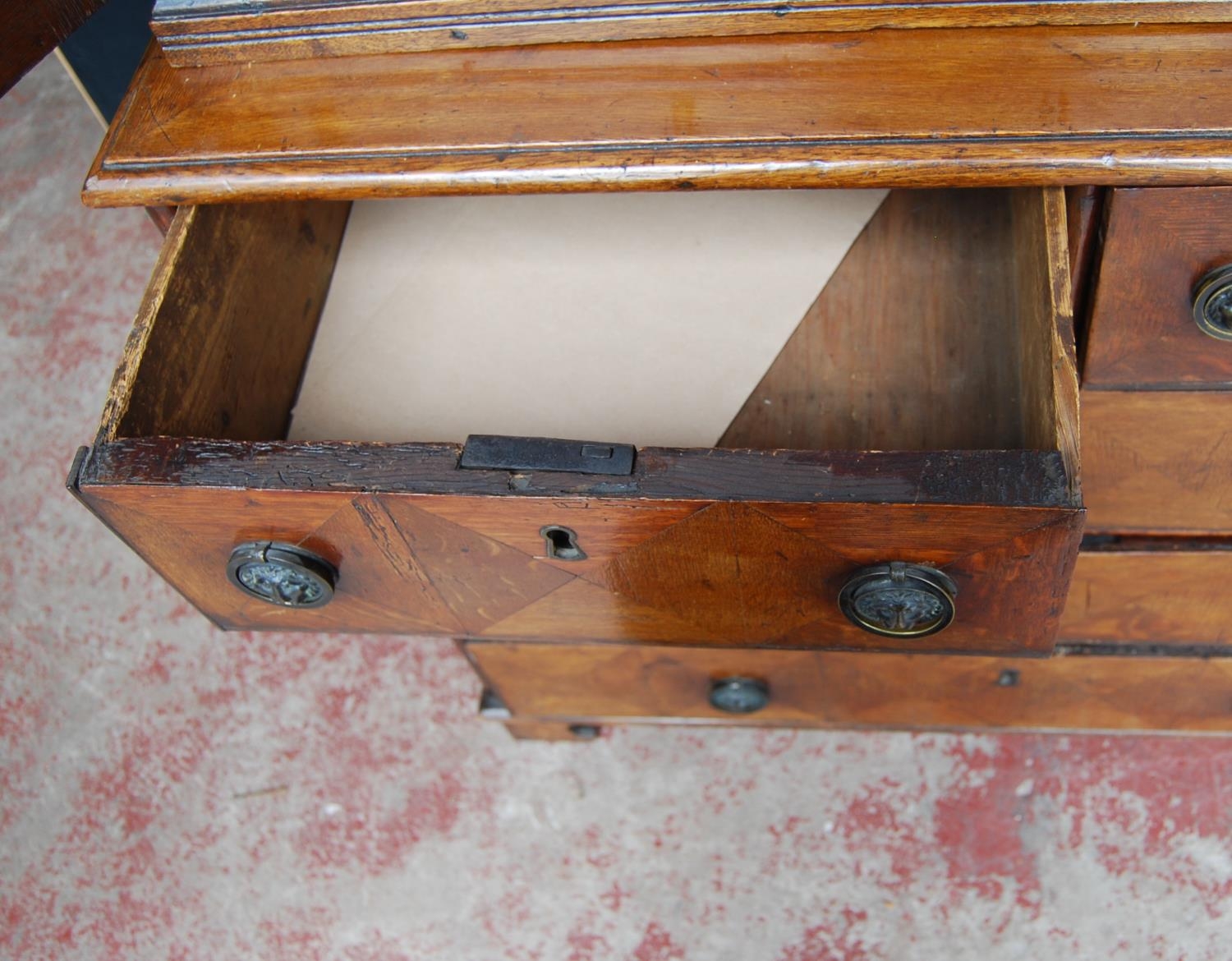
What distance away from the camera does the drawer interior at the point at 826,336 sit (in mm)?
816

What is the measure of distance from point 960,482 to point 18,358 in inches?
57.1

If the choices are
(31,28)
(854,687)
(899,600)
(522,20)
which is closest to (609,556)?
(899,600)

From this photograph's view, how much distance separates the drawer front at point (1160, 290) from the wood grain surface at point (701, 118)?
2cm

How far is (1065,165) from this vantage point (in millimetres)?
699

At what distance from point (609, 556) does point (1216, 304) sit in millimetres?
422

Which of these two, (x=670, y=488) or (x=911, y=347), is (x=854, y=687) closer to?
(x=911, y=347)

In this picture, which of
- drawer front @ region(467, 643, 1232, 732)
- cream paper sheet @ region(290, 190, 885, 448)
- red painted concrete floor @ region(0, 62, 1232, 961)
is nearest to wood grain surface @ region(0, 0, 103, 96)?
cream paper sheet @ region(290, 190, 885, 448)

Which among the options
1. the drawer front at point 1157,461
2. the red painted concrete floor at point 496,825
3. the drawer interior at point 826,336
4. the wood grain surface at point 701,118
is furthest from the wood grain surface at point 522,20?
the red painted concrete floor at point 496,825

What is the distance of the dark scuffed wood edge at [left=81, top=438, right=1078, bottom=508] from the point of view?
0.64 meters

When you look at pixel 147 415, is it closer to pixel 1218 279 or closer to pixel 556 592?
pixel 556 592

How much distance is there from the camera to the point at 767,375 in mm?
926

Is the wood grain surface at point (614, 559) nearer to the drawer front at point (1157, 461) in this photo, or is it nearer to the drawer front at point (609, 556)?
the drawer front at point (609, 556)

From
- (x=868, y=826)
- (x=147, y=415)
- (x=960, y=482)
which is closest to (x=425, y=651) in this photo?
(x=868, y=826)

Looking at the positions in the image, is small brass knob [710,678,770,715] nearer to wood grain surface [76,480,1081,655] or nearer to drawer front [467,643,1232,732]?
drawer front [467,643,1232,732]
